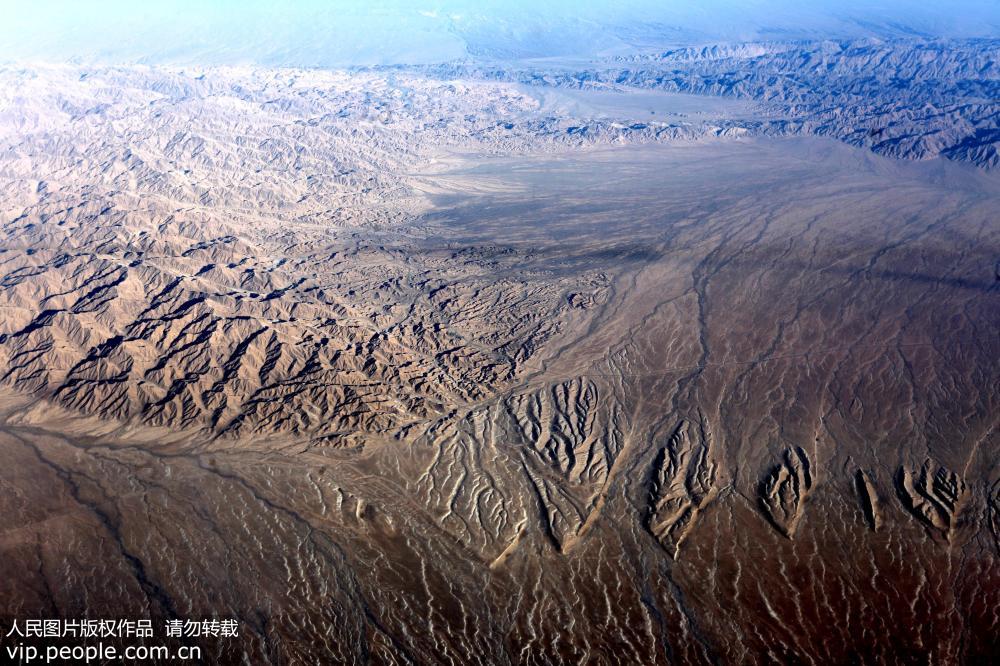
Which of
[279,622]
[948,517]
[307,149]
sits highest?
[307,149]

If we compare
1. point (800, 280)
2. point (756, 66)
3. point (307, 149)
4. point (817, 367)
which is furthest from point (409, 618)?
point (756, 66)

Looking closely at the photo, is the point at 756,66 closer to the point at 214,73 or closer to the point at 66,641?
the point at 214,73

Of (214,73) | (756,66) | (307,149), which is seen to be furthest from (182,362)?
(756,66)

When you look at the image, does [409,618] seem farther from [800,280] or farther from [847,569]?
[800,280]

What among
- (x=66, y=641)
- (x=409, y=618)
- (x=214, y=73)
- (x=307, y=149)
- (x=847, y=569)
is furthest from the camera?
(x=214, y=73)

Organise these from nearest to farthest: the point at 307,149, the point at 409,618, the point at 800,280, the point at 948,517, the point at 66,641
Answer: the point at 66,641
the point at 409,618
the point at 948,517
the point at 800,280
the point at 307,149

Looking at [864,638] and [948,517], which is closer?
[864,638]

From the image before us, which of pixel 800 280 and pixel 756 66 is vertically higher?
pixel 756 66
